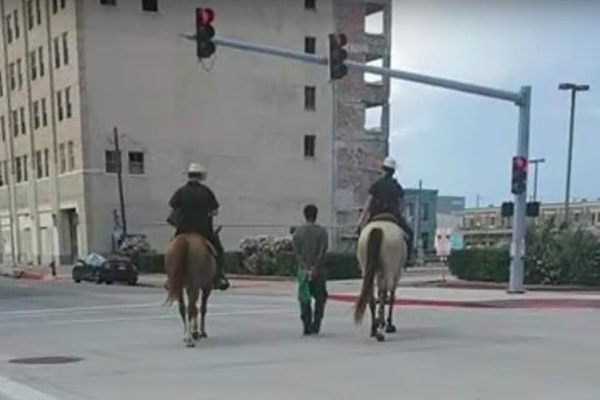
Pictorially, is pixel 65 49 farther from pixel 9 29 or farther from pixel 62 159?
pixel 9 29

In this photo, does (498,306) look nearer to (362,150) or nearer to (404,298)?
(404,298)

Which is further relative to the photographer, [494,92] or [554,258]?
[554,258]

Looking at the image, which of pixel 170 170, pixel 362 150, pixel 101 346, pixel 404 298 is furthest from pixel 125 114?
pixel 101 346

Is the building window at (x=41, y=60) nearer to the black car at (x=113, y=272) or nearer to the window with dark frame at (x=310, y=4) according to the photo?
the window with dark frame at (x=310, y=4)

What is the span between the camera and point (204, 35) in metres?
20.8

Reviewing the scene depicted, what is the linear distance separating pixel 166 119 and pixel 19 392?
4947cm

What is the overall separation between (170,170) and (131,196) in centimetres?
323

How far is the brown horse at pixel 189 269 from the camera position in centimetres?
1184

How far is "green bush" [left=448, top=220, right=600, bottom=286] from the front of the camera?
25969mm

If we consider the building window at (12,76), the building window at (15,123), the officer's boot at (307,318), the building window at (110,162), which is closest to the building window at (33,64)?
the building window at (12,76)

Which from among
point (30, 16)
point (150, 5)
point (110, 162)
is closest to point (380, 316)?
point (110, 162)

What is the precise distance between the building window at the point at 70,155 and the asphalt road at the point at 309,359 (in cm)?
3939

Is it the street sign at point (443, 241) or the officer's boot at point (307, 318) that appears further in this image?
the street sign at point (443, 241)

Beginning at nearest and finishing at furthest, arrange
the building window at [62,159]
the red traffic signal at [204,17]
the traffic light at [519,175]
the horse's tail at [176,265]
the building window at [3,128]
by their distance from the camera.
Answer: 1. the horse's tail at [176,265]
2. the red traffic signal at [204,17]
3. the traffic light at [519,175]
4. the building window at [62,159]
5. the building window at [3,128]
